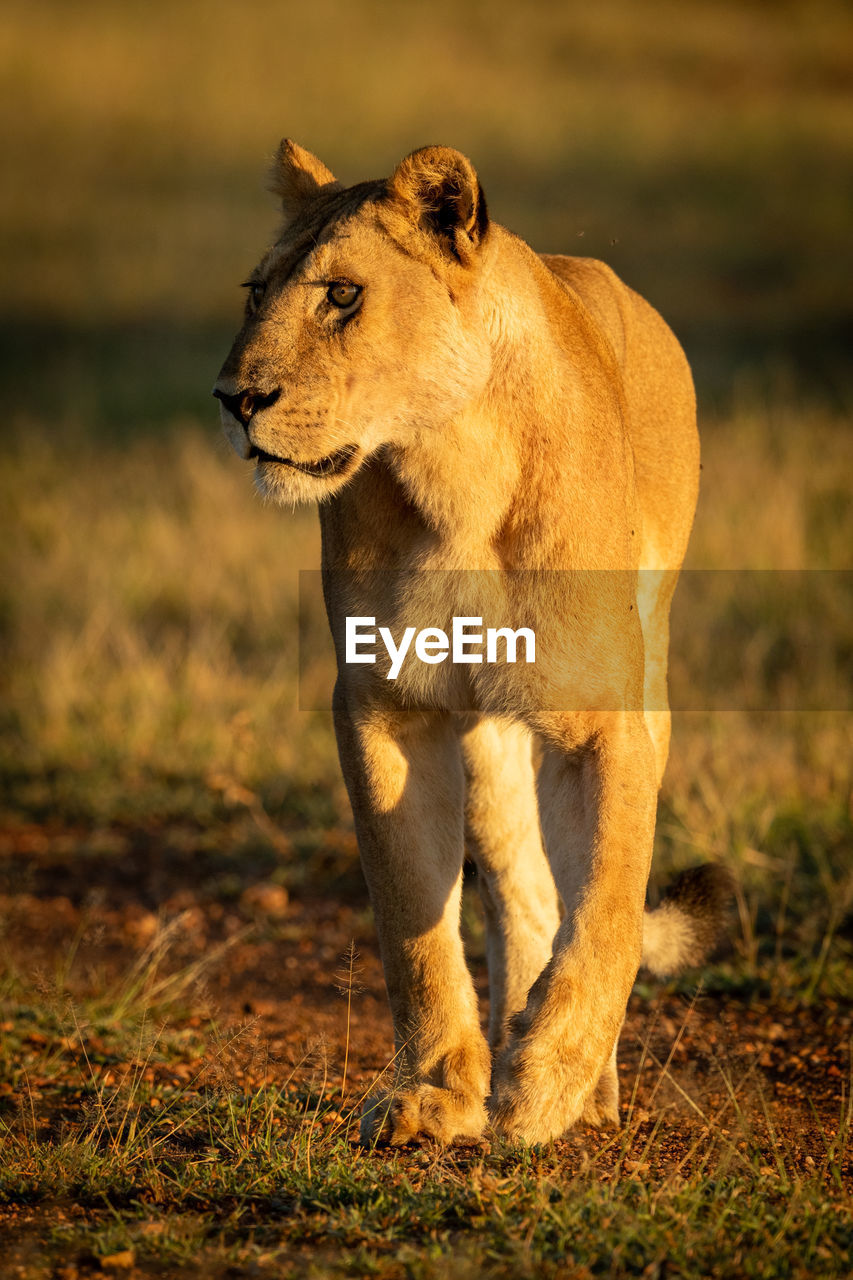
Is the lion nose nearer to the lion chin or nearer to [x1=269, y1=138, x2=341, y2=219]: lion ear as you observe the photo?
the lion chin

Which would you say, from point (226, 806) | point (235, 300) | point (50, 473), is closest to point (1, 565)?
point (50, 473)

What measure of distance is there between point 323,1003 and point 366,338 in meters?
1.99

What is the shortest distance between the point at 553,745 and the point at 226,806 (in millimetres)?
2787

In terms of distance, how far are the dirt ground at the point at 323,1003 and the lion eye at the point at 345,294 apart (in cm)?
136

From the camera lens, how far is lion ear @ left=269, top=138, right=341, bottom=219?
3.43 meters

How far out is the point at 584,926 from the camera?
2822 mm

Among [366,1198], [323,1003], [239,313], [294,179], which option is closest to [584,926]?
[366,1198]

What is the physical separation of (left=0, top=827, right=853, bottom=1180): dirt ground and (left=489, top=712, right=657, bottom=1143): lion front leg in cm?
20

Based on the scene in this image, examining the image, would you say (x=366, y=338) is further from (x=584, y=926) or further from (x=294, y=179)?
(x=584, y=926)

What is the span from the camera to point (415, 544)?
3092mm

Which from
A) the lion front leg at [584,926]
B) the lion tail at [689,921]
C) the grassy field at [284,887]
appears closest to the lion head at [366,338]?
the lion front leg at [584,926]

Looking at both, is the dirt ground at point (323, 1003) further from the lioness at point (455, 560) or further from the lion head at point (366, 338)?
the lion head at point (366, 338)

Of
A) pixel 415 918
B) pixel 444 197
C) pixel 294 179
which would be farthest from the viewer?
pixel 294 179

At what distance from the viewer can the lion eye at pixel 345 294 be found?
289 cm
